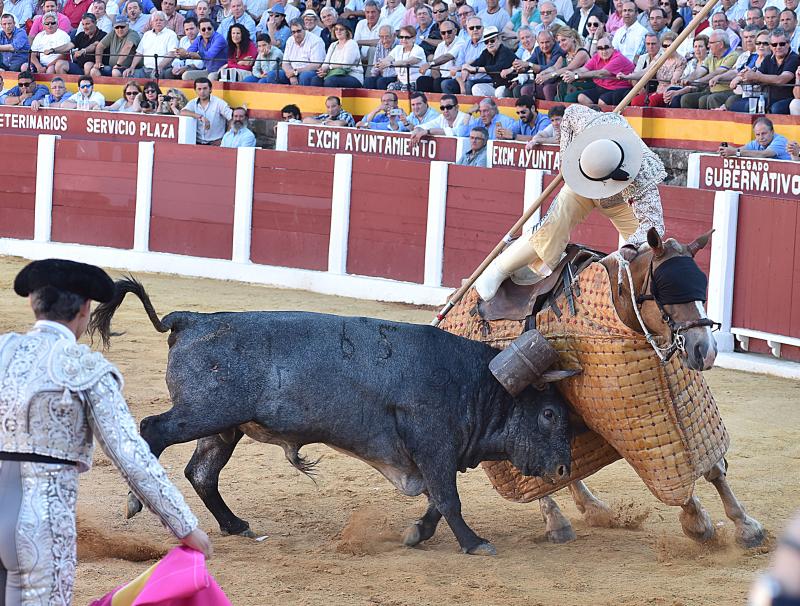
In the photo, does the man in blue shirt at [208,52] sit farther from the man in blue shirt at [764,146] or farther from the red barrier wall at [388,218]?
the man in blue shirt at [764,146]

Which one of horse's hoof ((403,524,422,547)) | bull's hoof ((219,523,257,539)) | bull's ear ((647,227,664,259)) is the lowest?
bull's hoof ((219,523,257,539))

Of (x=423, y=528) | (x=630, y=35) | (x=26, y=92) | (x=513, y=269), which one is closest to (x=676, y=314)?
(x=513, y=269)

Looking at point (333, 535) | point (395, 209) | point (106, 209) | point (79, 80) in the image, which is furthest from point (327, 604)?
point (79, 80)

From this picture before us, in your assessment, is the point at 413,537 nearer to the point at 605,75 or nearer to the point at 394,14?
the point at 605,75

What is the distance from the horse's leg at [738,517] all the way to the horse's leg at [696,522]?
0.11m

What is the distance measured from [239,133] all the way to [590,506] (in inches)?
332

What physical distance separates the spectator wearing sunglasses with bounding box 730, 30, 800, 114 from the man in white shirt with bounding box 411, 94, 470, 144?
259cm

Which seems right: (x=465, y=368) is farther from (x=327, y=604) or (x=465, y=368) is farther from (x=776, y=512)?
(x=776, y=512)

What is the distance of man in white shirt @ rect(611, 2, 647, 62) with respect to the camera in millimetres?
11219

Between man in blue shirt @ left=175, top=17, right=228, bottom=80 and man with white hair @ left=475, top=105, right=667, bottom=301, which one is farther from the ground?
man in blue shirt @ left=175, top=17, right=228, bottom=80

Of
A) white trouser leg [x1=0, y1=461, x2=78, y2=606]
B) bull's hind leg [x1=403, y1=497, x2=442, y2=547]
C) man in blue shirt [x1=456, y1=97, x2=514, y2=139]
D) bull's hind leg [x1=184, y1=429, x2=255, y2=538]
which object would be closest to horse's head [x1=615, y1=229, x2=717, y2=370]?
bull's hind leg [x1=403, y1=497, x2=442, y2=547]

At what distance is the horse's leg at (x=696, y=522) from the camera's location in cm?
486

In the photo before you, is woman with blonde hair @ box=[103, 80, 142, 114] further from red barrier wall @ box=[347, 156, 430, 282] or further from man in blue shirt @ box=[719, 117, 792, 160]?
man in blue shirt @ box=[719, 117, 792, 160]

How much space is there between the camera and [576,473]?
5059mm
